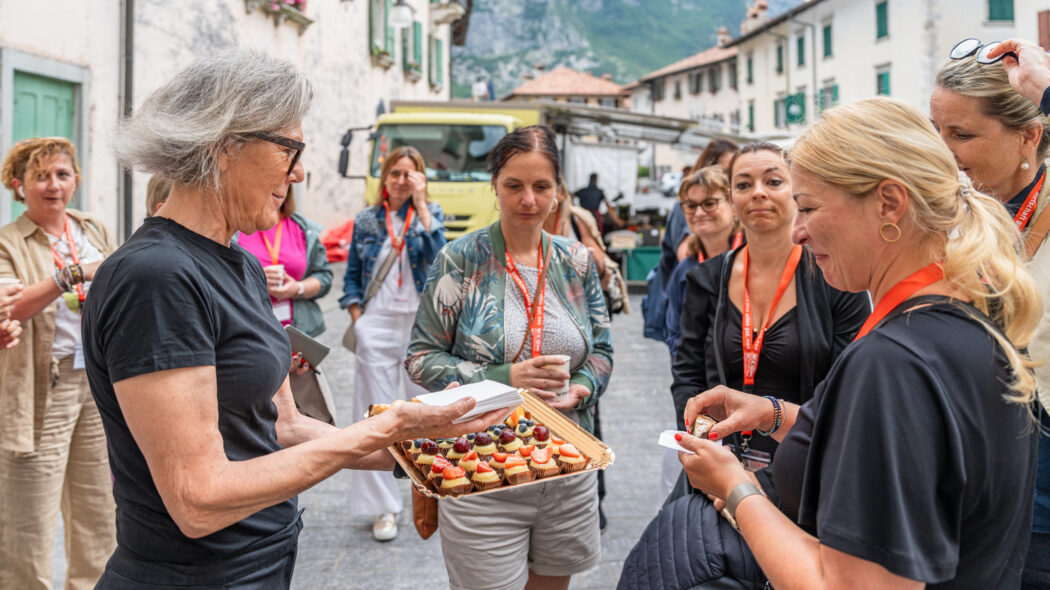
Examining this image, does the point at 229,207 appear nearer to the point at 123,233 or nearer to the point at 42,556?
→ the point at 42,556

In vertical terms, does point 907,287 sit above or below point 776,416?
above

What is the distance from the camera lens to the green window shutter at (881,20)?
3372 cm

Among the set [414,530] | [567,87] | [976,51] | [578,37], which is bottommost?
[414,530]

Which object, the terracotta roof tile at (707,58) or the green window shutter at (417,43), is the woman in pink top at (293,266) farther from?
the terracotta roof tile at (707,58)

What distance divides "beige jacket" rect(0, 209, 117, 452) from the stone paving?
1.09 meters

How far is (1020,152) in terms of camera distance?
2.35 m

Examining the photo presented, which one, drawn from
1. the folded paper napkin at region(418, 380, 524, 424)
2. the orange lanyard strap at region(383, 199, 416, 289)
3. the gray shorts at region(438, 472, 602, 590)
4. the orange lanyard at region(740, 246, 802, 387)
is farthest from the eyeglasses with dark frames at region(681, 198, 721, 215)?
the folded paper napkin at region(418, 380, 524, 424)

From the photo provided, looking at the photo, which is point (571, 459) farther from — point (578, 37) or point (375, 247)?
point (578, 37)

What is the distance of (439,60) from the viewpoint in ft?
92.2

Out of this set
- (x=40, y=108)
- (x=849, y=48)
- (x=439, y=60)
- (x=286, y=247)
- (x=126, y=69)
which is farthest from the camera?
(x=849, y=48)

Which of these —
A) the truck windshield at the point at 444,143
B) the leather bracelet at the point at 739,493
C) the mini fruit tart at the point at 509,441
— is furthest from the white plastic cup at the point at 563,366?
the truck windshield at the point at 444,143

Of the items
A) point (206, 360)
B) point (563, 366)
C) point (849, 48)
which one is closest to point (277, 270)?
point (563, 366)

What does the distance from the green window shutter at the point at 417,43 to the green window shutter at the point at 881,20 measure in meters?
20.2

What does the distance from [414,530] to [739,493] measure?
3462 mm
